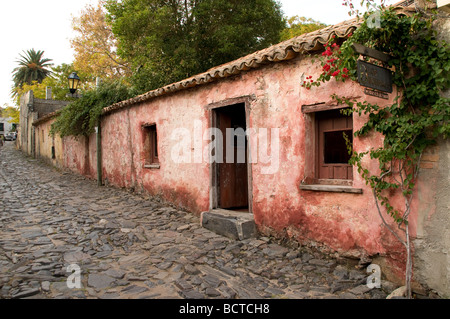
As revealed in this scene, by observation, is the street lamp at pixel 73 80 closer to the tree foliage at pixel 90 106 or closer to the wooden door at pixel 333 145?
the tree foliage at pixel 90 106

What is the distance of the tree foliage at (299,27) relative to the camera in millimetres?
19991

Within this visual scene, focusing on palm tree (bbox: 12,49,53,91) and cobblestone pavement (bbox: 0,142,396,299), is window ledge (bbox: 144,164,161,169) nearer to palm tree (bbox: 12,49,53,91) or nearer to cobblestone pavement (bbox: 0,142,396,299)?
cobblestone pavement (bbox: 0,142,396,299)

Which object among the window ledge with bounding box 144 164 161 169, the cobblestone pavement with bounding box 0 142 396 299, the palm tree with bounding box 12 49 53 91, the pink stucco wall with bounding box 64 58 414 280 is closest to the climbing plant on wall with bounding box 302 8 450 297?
the pink stucco wall with bounding box 64 58 414 280

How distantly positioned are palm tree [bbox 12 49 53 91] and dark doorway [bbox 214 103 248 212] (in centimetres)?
3928

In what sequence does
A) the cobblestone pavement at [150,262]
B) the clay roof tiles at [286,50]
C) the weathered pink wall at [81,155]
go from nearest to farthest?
the cobblestone pavement at [150,262] < the clay roof tiles at [286,50] < the weathered pink wall at [81,155]

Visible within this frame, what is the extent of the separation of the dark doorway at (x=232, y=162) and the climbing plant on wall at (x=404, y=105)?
3.18m

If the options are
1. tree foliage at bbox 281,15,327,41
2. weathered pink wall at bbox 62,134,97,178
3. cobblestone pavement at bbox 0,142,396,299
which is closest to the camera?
cobblestone pavement at bbox 0,142,396,299

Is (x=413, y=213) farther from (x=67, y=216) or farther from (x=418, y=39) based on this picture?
(x=67, y=216)

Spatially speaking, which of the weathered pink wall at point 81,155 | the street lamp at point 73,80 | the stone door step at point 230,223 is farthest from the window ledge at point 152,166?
the street lamp at point 73,80

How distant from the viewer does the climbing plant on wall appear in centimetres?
343

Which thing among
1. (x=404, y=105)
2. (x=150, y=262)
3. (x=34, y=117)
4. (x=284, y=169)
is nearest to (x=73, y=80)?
(x=150, y=262)

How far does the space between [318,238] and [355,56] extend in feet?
8.19

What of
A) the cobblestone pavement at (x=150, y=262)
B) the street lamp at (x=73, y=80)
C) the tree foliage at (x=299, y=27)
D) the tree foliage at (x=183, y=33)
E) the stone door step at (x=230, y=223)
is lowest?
the cobblestone pavement at (x=150, y=262)
